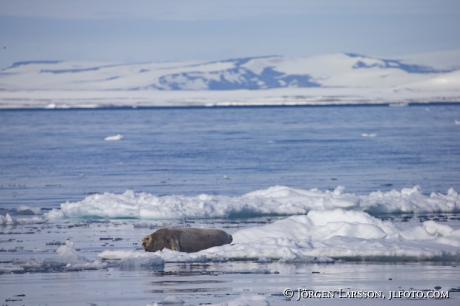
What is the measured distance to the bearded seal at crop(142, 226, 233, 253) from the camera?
1028cm

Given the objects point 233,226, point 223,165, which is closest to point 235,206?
point 233,226

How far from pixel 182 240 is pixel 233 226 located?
284 centimetres

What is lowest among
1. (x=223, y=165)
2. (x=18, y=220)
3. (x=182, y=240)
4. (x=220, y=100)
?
(x=182, y=240)

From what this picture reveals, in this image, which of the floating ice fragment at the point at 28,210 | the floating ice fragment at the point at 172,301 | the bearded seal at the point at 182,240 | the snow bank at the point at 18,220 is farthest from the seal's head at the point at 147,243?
the floating ice fragment at the point at 28,210

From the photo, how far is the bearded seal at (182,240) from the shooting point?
1028 cm

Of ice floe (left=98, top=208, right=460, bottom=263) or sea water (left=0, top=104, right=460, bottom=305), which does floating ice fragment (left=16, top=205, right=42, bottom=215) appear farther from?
ice floe (left=98, top=208, right=460, bottom=263)

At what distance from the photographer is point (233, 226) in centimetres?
1315

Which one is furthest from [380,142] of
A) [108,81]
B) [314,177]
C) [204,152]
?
[108,81]

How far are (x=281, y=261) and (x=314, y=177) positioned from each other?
14209 millimetres

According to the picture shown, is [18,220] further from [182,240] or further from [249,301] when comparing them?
[249,301]

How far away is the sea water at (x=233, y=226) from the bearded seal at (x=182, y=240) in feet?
0.70

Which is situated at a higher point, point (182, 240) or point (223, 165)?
point (223, 165)

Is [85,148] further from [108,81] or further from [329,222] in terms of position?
[108,81]

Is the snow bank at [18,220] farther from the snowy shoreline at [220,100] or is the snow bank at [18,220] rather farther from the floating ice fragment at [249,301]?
the snowy shoreline at [220,100]
